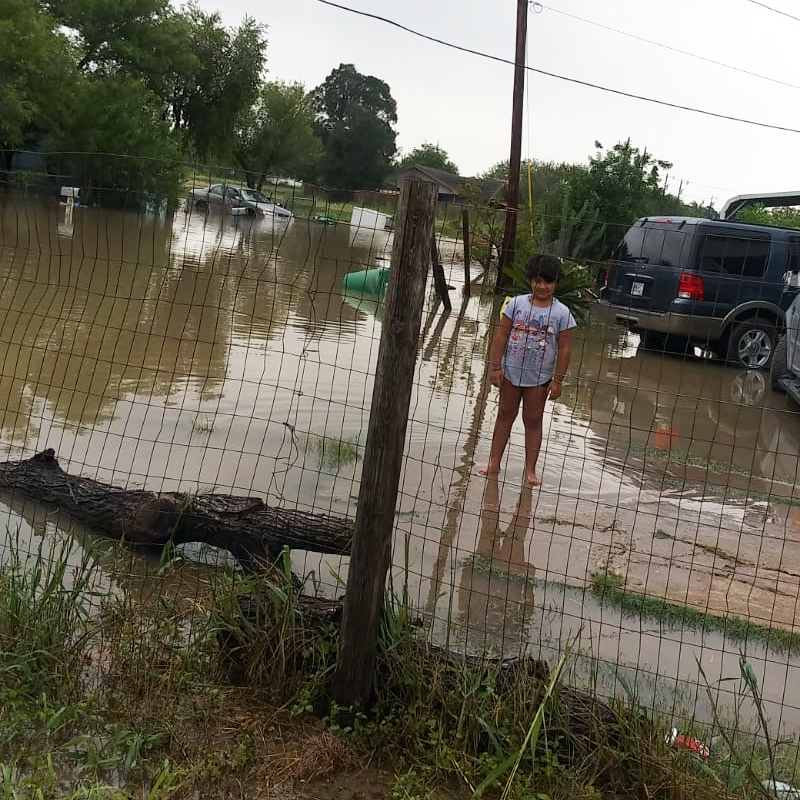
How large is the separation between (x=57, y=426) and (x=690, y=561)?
4.48 m

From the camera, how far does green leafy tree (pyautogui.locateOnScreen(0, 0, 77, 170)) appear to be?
30641mm

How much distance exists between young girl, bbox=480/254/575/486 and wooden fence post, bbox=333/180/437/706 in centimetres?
274

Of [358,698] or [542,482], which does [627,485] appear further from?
[358,698]

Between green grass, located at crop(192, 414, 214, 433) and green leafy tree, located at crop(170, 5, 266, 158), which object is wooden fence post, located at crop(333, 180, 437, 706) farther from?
green leafy tree, located at crop(170, 5, 266, 158)

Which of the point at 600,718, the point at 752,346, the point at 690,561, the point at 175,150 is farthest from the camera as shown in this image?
the point at 175,150

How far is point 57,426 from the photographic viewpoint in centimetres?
666

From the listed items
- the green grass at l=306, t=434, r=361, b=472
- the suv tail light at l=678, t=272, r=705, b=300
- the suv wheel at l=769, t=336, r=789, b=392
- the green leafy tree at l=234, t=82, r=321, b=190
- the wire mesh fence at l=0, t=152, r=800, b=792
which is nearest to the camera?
A: the wire mesh fence at l=0, t=152, r=800, b=792

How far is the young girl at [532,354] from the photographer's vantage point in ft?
19.1

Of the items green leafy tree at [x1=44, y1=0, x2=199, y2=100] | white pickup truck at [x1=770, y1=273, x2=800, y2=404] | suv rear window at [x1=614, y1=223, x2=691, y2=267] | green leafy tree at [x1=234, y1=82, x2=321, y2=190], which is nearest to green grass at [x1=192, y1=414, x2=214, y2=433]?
white pickup truck at [x1=770, y1=273, x2=800, y2=404]

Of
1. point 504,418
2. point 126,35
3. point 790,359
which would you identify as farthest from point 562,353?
point 126,35

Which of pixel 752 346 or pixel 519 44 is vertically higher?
Result: pixel 519 44

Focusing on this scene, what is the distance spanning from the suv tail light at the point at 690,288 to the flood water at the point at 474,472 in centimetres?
123

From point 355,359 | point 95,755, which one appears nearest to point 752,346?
point 355,359

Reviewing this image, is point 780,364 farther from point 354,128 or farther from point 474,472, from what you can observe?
point 354,128
